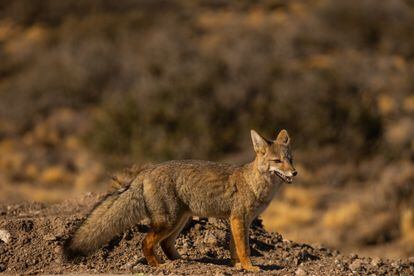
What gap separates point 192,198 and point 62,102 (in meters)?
29.9

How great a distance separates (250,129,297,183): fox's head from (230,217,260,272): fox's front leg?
0.68 meters

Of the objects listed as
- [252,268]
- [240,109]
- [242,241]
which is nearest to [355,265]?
[252,268]

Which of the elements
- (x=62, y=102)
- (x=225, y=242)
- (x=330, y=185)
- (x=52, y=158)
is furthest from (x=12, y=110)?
(x=225, y=242)

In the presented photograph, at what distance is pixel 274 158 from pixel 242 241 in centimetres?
105

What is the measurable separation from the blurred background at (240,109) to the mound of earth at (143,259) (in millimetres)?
2903

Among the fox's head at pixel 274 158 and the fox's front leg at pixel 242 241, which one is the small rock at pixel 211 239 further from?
the fox's head at pixel 274 158

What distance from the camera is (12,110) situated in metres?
36.2

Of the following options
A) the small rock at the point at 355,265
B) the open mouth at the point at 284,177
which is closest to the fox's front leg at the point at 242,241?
the open mouth at the point at 284,177

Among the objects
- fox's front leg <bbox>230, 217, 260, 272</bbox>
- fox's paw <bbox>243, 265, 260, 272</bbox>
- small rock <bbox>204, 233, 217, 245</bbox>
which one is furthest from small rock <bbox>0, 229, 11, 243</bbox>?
fox's paw <bbox>243, 265, 260, 272</bbox>

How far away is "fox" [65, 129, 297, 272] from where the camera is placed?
28.2 ft

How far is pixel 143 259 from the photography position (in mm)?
9109

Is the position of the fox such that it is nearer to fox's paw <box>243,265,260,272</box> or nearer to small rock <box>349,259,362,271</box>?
fox's paw <box>243,265,260,272</box>

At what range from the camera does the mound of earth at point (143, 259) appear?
347 inches

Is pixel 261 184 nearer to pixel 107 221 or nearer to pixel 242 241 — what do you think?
pixel 242 241
